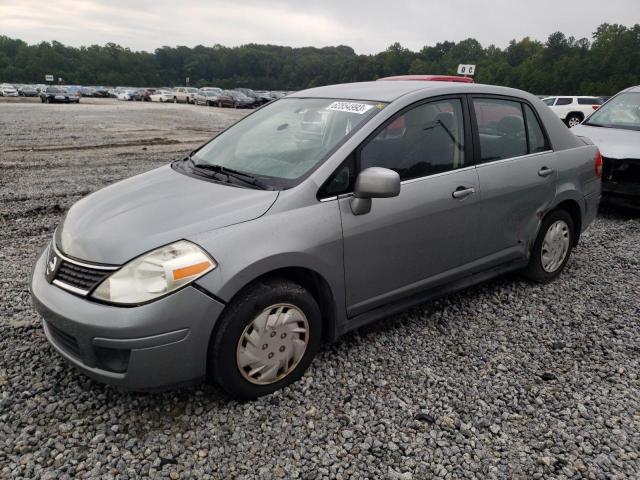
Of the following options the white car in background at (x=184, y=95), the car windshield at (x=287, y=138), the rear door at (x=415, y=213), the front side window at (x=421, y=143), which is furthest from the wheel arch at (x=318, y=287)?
the white car in background at (x=184, y=95)

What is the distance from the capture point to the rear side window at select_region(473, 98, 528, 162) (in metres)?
3.55

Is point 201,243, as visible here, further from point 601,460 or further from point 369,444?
point 601,460

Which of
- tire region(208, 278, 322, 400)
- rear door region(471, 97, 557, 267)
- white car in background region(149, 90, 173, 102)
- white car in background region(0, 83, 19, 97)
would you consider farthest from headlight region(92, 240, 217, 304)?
white car in background region(0, 83, 19, 97)

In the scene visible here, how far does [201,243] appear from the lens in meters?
2.38

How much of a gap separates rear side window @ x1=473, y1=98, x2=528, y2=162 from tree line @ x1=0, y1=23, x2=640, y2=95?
75.3 meters

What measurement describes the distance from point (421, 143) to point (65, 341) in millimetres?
2343

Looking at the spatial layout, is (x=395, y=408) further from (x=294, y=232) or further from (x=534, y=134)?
Result: (x=534, y=134)

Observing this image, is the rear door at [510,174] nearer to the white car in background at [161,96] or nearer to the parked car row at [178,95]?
the parked car row at [178,95]

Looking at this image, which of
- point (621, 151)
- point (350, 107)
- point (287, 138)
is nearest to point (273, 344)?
point (287, 138)

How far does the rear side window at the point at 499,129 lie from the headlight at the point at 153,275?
220 cm

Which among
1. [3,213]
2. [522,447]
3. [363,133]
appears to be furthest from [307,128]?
[3,213]

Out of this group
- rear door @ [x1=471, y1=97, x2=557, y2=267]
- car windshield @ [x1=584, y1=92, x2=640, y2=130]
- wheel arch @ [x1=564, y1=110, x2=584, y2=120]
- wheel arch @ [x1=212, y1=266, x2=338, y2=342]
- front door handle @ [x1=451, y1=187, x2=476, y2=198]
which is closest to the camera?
wheel arch @ [x1=212, y1=266, x2=338, y2=342]

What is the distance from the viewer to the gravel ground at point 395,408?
231cm

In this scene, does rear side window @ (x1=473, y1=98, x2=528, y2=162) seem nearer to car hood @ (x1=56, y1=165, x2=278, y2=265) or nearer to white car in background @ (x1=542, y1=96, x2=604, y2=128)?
car hood @ (x1=56, y1=165, x2=278, y2=265)
